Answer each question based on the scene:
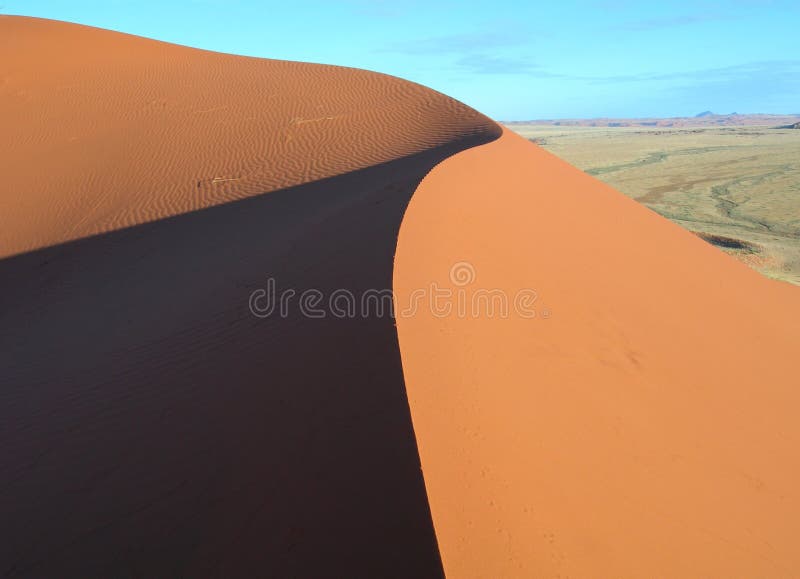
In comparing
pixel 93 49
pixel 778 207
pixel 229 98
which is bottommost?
pixel 778 207

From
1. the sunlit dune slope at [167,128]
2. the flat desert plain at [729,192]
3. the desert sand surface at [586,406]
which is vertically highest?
the sunlit dune slope at [167,128]

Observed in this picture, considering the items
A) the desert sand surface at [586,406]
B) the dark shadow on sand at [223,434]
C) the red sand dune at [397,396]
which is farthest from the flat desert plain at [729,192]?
the dark shadow on sand at [223,434]

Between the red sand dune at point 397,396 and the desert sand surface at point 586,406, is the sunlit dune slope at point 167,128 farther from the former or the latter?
the desert sand surface at point 586,406

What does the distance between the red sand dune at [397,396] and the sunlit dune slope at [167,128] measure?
3.33 feet

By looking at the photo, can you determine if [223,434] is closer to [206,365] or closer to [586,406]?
[206,365]

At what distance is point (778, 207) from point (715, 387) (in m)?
22.1

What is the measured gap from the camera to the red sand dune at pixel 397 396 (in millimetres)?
3189

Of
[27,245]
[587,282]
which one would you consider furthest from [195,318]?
[27,245]

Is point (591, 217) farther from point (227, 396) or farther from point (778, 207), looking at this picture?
point (778, 207)

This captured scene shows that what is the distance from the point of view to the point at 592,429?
13.9 feet

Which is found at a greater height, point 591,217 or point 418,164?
point 418,164

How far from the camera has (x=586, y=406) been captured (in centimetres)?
445

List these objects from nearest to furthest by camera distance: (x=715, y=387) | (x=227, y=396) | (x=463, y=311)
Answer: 1. (x=227, y=396)
2. (x=463, y=311)
3. (x=715, y=387)

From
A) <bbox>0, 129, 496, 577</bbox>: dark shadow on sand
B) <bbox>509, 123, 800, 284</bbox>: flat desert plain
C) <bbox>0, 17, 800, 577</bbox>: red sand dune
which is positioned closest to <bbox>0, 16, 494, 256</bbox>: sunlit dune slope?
<bbox>0, 17, 800, 577</bbox>: red sand dune
